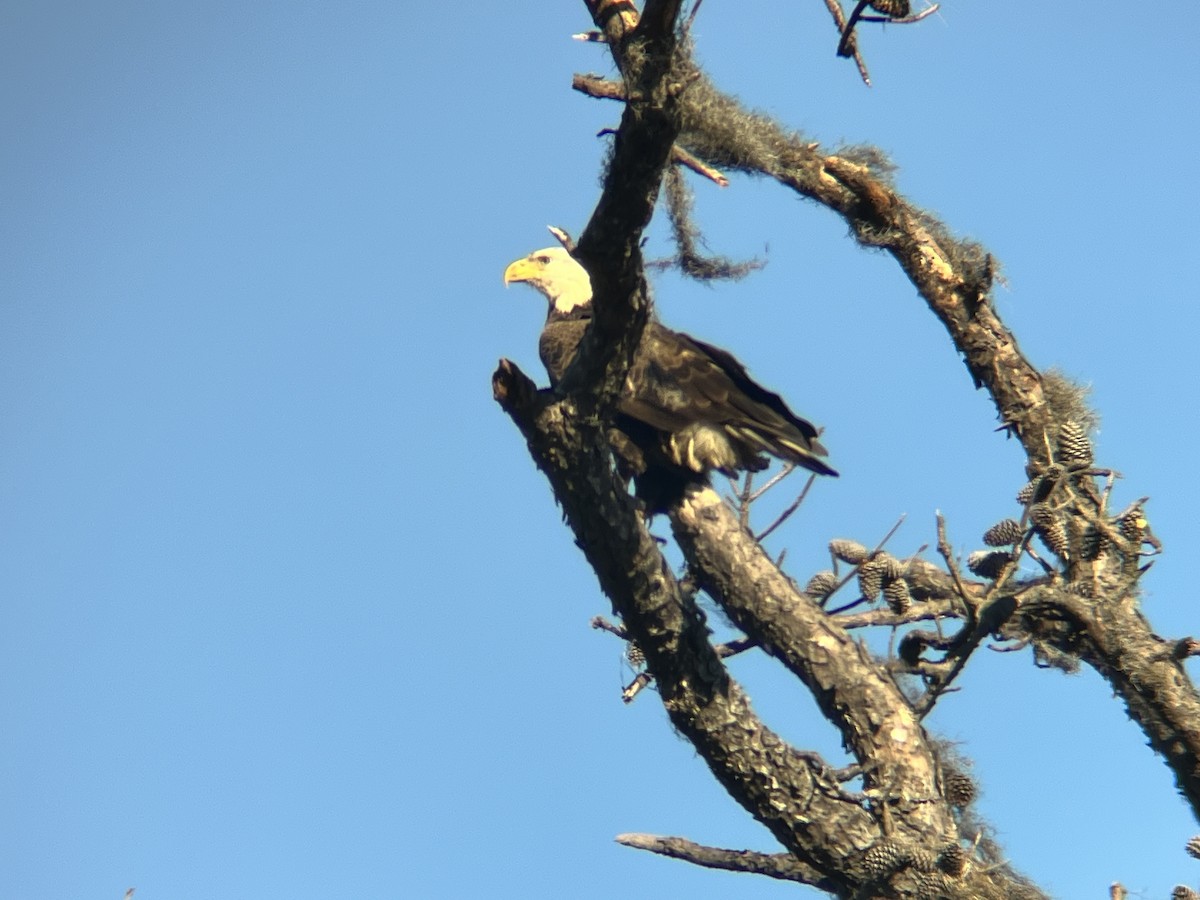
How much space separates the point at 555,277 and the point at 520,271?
1.01 feet

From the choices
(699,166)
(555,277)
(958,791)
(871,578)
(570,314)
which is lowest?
(958,791)

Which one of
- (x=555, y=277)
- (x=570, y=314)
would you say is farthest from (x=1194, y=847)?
(x=555, y=277)

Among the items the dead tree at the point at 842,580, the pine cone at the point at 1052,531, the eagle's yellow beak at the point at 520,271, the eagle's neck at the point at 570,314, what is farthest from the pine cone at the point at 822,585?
the eagle's yellow beak at the point at 520,271

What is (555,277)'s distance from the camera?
7090 millimetres

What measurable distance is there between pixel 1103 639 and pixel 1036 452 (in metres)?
0.92

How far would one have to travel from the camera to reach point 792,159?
20.2 feet

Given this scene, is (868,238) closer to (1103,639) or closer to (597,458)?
(1103,639)

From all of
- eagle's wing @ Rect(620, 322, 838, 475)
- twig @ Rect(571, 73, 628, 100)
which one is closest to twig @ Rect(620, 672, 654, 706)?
eagle's wing @ Rect(620, 322, 838, 475)

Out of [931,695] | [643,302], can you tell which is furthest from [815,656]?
[643,302]

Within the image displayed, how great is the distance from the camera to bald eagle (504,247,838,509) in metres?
5.31

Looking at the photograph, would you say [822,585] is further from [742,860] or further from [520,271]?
[520,271]

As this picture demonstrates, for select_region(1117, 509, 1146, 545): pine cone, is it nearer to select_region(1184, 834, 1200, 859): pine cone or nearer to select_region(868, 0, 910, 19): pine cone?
select_region(1184, 834, 1200, 859): pine cone

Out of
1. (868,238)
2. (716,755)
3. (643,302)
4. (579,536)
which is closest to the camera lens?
(643,302)

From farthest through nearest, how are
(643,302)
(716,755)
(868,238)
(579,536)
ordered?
(868,238), (716,755), (579,536), (643,302)
